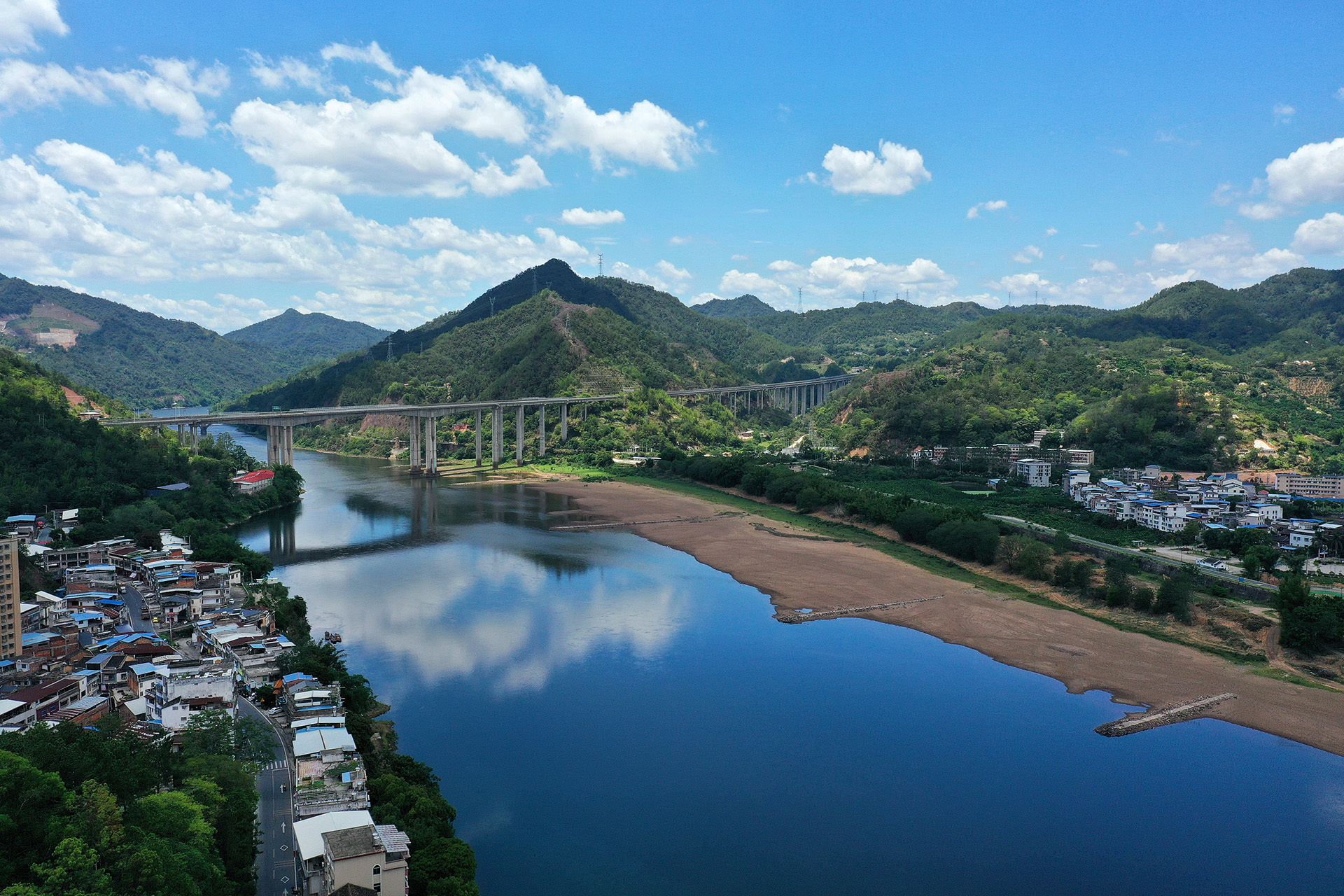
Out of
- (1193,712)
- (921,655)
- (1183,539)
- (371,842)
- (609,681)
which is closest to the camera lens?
(371,842)

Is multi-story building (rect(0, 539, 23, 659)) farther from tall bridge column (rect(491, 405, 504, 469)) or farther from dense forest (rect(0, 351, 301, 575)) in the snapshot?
tall bridge column (rect(491, 405, 504, 469))

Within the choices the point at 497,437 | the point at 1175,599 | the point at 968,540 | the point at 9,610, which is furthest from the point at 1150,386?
the point at 9,610

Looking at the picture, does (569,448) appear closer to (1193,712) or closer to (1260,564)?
(1260,564)

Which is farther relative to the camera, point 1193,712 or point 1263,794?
point 1193,712

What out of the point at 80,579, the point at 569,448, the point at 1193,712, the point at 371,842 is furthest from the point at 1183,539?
the point at 569,448

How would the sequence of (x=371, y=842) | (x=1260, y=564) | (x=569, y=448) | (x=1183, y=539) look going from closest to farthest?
(x=371, y=842) → (x=1260, y=564) → (x=1183, y=539) → (x=569, y=448)

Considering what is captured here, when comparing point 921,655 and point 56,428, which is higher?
point 56,428

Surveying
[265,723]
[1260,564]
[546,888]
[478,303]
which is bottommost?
[546,888]

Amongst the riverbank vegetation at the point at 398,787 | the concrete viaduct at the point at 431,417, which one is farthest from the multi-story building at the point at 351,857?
the concrete viaduct at the point at 431,417
